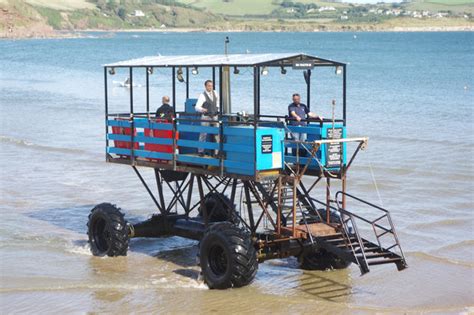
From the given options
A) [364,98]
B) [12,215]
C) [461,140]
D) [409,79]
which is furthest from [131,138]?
[409,79]

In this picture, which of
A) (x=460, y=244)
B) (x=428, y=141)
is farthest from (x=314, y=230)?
(x=428, y=141)

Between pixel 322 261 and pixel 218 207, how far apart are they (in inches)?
86.4

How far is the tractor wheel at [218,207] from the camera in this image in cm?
1589

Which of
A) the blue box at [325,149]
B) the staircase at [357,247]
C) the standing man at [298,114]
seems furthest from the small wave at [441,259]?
the standing man at [298,114]

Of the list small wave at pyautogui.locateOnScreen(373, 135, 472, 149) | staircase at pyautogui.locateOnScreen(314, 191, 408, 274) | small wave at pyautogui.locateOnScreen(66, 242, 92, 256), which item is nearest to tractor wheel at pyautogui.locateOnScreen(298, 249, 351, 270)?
staircase at pyautogui.locateOnScreen(314, 191, 408, 274)

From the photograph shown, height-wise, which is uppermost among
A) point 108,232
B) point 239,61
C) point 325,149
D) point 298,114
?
point 239,61

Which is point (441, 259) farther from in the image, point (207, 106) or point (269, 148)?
point (207, 106)

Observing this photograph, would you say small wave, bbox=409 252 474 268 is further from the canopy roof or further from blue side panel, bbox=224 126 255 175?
blue side panel, bbox=224 126 255 175

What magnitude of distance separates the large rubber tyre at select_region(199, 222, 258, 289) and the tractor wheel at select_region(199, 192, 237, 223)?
1354 mm

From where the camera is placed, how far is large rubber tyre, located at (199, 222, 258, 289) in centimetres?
1370

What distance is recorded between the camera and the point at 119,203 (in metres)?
21.6

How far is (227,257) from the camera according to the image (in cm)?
1376

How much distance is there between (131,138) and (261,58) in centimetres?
342

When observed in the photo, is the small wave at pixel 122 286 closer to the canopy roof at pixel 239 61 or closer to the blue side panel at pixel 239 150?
the blue side panel at pixel 239 150
